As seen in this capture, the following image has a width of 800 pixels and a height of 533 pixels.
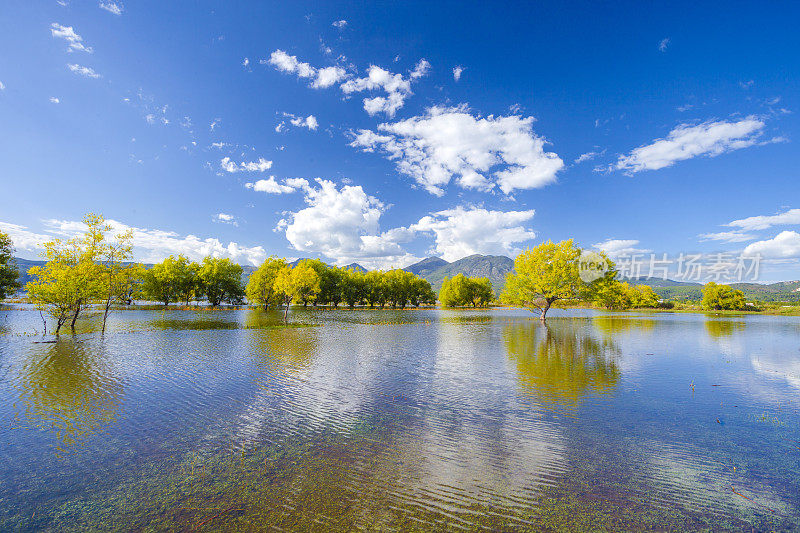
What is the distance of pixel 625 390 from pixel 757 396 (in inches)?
218

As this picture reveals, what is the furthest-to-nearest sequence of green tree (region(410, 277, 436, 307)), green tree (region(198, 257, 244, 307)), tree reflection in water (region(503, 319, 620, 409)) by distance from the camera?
green tree (region(410, 277, 436, 307)) → green tree (region(198, 257, 244, 307)) → tree reflection in water (region(503, 319, 620, 409))

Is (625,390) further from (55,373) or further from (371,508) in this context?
(55,373)

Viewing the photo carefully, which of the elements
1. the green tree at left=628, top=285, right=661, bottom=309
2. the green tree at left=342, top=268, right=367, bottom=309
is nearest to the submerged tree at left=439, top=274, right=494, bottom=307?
the green tree at left=342, top=268, right=367, bottom=309

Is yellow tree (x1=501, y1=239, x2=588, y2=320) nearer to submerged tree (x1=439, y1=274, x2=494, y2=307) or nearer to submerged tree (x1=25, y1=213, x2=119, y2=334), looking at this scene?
submerged tree (x1=25, y1=213, x2=119, y2=334)

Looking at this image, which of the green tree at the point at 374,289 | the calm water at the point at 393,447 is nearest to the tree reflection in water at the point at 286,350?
the calm water at the point at 393,447

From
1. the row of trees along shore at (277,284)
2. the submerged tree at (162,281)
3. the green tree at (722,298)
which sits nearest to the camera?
the row of trees along shore at (277,284)

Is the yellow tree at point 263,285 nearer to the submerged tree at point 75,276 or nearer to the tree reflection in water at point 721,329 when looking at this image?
the submerged tree at point 75,276

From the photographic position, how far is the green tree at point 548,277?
5919 cm

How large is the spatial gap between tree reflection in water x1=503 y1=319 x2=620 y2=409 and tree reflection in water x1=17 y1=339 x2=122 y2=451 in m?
16.5

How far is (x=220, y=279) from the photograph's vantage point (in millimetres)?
100375

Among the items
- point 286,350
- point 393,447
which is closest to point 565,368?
point 393,447

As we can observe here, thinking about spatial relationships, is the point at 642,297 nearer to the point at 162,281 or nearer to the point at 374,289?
the point at 374,289

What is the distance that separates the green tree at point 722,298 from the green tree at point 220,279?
181004 mm

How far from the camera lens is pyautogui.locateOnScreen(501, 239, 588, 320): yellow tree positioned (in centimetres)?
5916
